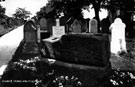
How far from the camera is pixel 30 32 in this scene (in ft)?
30.9

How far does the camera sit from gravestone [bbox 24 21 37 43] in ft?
30.2

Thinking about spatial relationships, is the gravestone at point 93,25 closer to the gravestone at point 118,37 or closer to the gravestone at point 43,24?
the gravestone at point 43,24

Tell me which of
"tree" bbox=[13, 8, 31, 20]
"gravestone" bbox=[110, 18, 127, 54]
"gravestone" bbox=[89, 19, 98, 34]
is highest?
"tree" bbox=[13, 8, 31, 20]

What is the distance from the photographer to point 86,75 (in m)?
5.07

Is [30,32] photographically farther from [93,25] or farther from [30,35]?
[93,25]

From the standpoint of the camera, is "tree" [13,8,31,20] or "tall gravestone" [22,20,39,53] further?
"tree" [13,8,31,20]

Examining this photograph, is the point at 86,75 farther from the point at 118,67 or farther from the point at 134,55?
the point at 134,55

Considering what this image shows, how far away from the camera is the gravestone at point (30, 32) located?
922cm

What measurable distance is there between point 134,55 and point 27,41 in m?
5.33

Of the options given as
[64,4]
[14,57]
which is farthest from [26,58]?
[64,4]

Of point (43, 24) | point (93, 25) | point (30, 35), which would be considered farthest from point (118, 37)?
point (43, 24)

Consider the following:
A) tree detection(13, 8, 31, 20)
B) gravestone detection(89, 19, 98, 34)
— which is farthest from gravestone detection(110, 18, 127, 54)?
tree detection(13, 8, 31, 20)

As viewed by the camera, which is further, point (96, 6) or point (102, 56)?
point (96, 6)

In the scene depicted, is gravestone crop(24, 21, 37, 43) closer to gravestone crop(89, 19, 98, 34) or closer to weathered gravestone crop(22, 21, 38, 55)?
weathered gravestone crop(22, 21, 38, 55)
